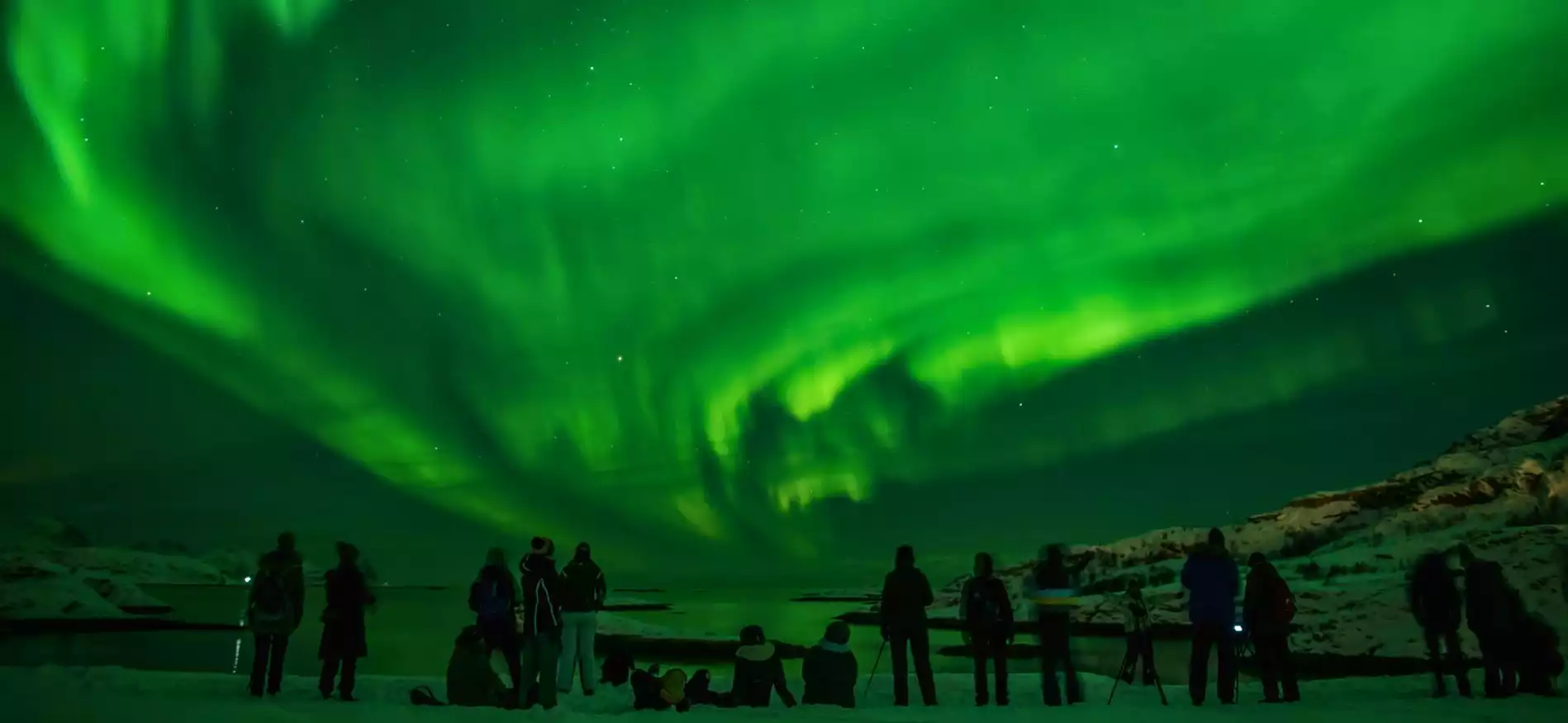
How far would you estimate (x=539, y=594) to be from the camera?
41.5 feet

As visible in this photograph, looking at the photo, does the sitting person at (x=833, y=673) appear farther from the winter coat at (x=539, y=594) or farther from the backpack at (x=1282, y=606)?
the backpack at (x=1282, y=606)

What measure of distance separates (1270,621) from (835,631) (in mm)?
5330

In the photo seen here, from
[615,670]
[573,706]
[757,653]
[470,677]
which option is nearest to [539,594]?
[470,677]

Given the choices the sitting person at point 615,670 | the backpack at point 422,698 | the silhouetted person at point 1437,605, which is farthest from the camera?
the sitting person at point 615,670

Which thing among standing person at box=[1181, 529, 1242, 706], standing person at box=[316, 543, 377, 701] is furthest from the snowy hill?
standing person at box=[316, 543, 377, 701]

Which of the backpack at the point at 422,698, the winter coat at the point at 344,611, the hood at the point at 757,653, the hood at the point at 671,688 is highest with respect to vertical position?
the winter coat at the point at 344,611

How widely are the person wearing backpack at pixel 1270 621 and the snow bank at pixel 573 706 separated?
1.42ft

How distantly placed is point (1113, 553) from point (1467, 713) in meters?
109

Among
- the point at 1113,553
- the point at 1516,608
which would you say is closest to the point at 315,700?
the point at 1516,608

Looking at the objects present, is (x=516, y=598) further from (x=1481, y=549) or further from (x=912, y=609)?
(x=1481, y=549)

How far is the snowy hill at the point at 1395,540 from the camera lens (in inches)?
1506

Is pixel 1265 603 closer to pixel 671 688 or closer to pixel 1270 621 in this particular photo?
pixel 1270 621

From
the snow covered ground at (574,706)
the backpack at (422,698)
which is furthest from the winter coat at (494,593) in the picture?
the snow covered ground at (574,706)

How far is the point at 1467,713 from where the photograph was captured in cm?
1084
